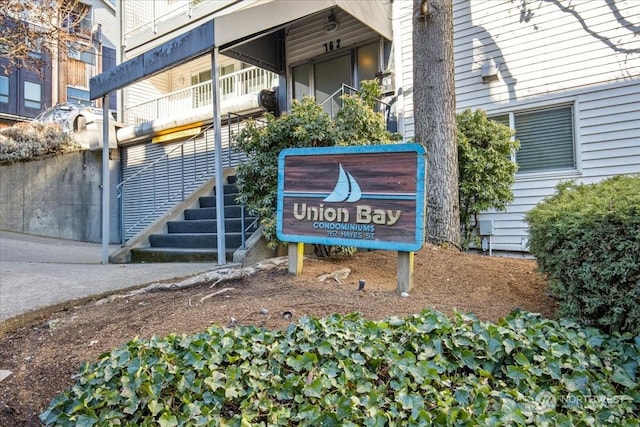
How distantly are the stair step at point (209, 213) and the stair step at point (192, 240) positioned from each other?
531 millimetres

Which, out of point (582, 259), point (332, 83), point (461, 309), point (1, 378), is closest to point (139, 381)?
point (1, 378)

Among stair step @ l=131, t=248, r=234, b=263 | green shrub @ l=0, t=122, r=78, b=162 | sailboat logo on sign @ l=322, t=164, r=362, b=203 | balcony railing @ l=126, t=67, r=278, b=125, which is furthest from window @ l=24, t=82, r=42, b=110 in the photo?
sailboat logo on sign @ l=322, t=164, r=362, b=203

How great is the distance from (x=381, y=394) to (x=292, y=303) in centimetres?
117

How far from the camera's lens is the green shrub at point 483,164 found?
5738mm

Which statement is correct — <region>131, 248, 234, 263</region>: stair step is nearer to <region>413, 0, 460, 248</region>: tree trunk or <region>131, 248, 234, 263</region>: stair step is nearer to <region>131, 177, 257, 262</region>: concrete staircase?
→ <region>131, 177, 257, 262</region>: concrete staircase

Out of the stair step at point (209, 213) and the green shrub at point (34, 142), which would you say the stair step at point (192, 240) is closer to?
the stair step at point (209, 213)

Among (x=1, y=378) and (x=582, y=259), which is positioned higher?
(x=582, y=259)

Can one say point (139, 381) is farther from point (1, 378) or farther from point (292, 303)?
point (292, 303)

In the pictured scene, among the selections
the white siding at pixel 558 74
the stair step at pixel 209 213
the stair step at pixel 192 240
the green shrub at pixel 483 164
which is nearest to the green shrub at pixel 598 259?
the green shrub at pixel 483 164

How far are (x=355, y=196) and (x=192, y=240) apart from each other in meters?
3.45

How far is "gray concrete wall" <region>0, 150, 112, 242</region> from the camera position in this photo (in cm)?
1092

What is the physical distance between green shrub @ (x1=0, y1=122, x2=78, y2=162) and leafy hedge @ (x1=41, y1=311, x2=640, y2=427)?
1118cm

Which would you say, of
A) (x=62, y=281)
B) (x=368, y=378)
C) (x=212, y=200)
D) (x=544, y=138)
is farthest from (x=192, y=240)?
(x=544, y=138)

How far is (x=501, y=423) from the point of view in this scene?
1690mm
